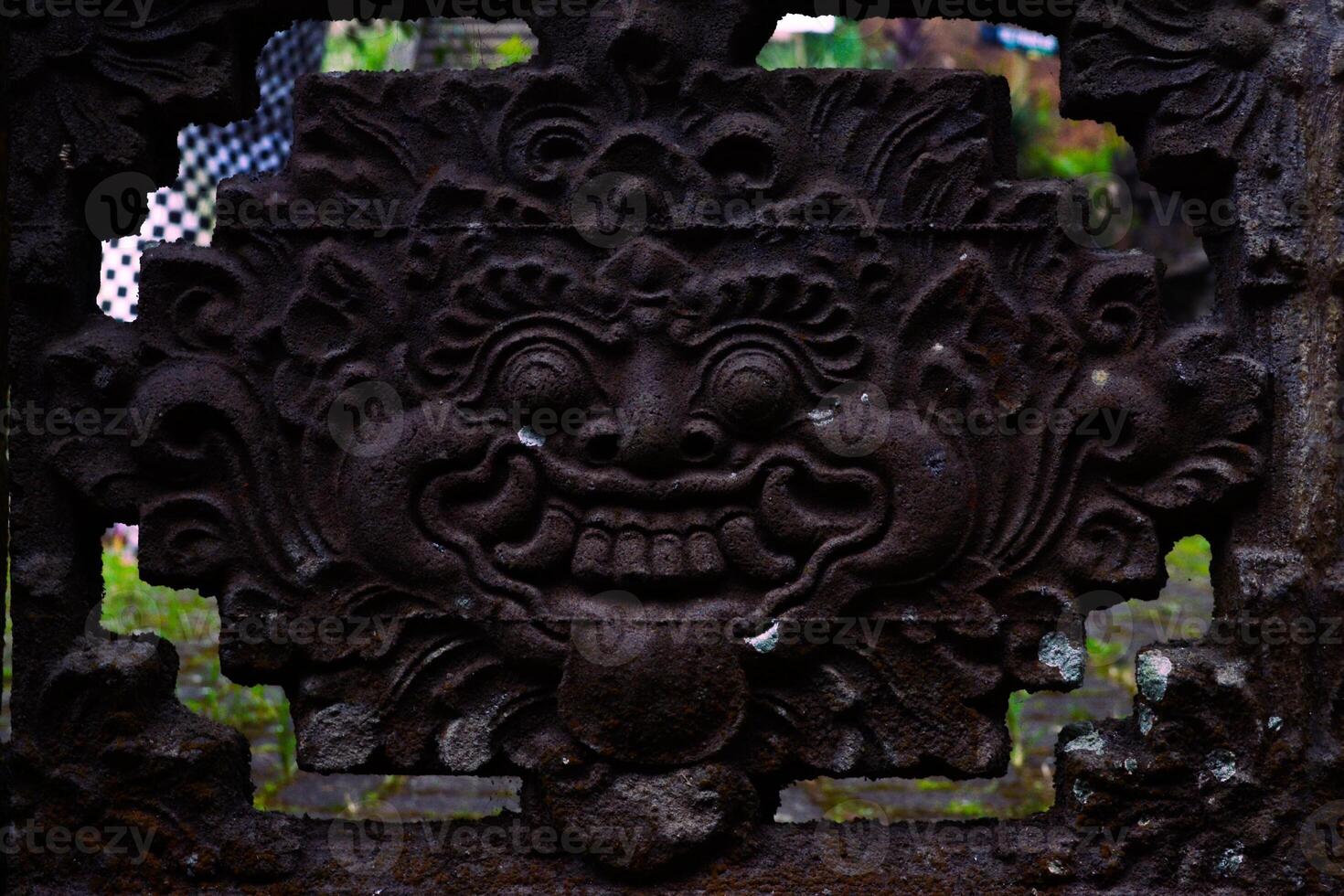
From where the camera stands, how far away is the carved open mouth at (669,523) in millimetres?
2479

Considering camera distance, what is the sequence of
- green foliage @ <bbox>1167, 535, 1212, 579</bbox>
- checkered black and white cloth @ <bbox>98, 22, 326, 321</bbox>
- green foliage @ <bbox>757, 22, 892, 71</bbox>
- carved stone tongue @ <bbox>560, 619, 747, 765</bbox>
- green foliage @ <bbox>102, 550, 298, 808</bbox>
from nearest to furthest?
carved stone tongue @ <bbox>560, 619, 747, 765</bbox>, green foliage @ <bbox>102, 550, 298, 808</bbox>, checkered black and white cloth @ <bbox>98, 22, 326, 321</bbox>, green foliage @ <bbox>1167, 535, 1212, 579</bbox>, green foliage @ <bbox>757, 22, 892, 71</bbox>

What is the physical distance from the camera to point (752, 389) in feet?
8.09

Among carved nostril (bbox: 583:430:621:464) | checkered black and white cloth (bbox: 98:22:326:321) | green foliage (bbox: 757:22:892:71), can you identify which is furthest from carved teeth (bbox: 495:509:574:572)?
green foliage (bbox: 757:22:892:71)

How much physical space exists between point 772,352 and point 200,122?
1.20m

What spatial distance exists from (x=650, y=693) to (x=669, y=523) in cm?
31

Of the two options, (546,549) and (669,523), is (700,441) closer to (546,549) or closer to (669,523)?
(669,523)

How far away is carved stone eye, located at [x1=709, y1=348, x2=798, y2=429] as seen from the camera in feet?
8.09

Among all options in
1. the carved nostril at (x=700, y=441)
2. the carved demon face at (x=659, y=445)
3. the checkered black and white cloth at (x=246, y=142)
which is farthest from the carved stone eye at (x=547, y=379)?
the checkered black and white cloth at (x=246, y=142)

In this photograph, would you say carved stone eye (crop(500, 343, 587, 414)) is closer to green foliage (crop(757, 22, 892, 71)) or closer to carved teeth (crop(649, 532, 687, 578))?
A: carved teeth (crop(649, 532, 687, 578))

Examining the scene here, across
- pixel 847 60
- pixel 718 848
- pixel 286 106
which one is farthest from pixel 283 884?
pixel 847 60

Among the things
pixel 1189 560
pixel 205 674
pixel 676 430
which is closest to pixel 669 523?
pixel 676 430

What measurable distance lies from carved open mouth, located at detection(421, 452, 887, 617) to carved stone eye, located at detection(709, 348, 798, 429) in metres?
0.08

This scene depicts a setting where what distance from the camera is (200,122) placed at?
2.63m

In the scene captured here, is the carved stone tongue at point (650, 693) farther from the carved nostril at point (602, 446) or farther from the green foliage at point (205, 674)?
the green foliage at point (205, 674)
